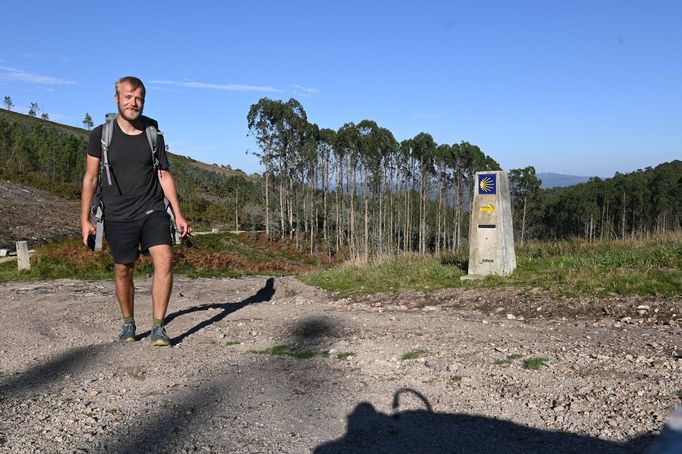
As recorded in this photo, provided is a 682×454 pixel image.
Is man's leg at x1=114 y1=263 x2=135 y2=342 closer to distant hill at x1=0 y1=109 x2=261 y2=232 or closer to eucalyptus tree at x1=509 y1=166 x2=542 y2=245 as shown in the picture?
distant hill at x1=0 y1=109 x2=261 y2=232

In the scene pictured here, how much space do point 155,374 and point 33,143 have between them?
64.9 meters

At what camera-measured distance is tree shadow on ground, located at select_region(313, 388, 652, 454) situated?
8.13ft

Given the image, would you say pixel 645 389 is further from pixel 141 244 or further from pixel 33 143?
pixel 33 143

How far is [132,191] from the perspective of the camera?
4.54 m

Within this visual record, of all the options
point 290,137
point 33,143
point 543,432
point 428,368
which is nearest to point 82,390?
point 428,368

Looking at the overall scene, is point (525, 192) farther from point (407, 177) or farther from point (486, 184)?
point (486, 184)

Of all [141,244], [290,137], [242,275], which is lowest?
[242,275]

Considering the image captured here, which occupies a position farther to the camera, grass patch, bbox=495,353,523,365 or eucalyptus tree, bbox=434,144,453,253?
eucalyptus tree, bbox=434,144,453,253

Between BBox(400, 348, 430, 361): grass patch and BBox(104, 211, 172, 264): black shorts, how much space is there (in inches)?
88.0

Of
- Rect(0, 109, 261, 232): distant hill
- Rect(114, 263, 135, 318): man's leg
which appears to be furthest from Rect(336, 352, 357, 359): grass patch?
Rect(0, 109, 261, 232): distant hill

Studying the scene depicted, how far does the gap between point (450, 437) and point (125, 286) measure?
3.31m

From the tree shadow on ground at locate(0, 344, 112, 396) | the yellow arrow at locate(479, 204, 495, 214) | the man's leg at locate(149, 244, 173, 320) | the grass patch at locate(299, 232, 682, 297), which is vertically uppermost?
the yellow arrow at locate(479, 204, 495, 214)

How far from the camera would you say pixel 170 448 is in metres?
2.53

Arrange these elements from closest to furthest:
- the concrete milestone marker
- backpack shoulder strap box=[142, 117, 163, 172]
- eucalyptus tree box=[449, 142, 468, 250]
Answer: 1. backpack shoulder strap box=[142, 117, 163, 172]
2. the concrete milestone marker
3. eucalyptus tree box=[449, 142, 468, 250]
